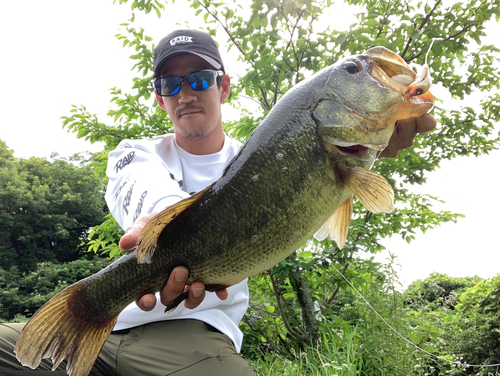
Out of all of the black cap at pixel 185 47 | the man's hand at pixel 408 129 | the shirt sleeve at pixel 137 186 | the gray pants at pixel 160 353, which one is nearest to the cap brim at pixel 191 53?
the black cap at pixel 185 47

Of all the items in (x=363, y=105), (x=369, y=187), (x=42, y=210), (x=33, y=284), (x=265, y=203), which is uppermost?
(x=42, y=210)

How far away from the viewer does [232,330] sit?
8.87 feet

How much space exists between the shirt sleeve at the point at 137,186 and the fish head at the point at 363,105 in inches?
36.9

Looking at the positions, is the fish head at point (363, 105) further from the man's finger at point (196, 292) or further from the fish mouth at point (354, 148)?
the man's finger at point (196, 292)

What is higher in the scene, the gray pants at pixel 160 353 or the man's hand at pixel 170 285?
the man's hand at pixel 170 285

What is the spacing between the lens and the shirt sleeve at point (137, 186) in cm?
196

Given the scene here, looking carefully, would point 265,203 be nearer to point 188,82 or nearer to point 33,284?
point 188,82

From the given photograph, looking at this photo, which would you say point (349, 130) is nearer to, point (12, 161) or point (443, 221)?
point (443, 221)

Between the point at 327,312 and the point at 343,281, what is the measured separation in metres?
1.06

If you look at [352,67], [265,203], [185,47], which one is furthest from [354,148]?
[185,47]

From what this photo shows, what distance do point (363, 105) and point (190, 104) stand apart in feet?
5.51

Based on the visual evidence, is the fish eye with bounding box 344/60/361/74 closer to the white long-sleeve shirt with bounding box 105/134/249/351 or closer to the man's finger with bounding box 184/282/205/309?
the white long-sleeve shirt with bounding box 105/134/249/351

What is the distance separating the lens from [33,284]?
960 inches

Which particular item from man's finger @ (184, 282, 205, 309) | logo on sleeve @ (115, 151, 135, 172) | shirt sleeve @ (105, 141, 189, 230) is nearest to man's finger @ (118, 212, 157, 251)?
shirt sleeve @ (105, 141, 189, 230)
